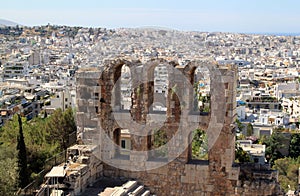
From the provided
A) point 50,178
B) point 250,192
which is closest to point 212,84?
point 250,192

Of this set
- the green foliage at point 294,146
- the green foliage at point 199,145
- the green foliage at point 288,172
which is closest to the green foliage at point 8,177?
the green foliage at point 199,145

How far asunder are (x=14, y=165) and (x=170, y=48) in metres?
66.2

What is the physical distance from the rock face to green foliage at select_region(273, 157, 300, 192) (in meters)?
20.8

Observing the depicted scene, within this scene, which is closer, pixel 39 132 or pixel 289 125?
pixel 39 132

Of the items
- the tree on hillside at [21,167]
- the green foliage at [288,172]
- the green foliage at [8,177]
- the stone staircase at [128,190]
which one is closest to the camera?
the stone staircase at [128,190]

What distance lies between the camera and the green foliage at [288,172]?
3158 centimetres

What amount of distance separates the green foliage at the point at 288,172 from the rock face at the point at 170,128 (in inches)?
817

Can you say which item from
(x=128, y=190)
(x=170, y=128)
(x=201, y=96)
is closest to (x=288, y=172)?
(x=201, y=96)

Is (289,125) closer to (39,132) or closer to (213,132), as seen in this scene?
(39,132)

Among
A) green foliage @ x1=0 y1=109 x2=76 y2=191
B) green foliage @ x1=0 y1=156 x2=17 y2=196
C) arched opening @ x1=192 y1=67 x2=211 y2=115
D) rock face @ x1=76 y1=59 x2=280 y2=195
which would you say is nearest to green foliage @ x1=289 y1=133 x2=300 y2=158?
arched opening @ x1=192 y1=67 x2=211 y2=115

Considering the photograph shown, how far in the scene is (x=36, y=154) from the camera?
883 inches

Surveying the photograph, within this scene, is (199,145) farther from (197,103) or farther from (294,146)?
(294,146)

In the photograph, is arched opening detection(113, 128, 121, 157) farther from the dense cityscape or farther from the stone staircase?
the dense cityscape

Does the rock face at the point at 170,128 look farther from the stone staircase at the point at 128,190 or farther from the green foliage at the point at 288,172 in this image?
the green foliage at the point at 288,172
